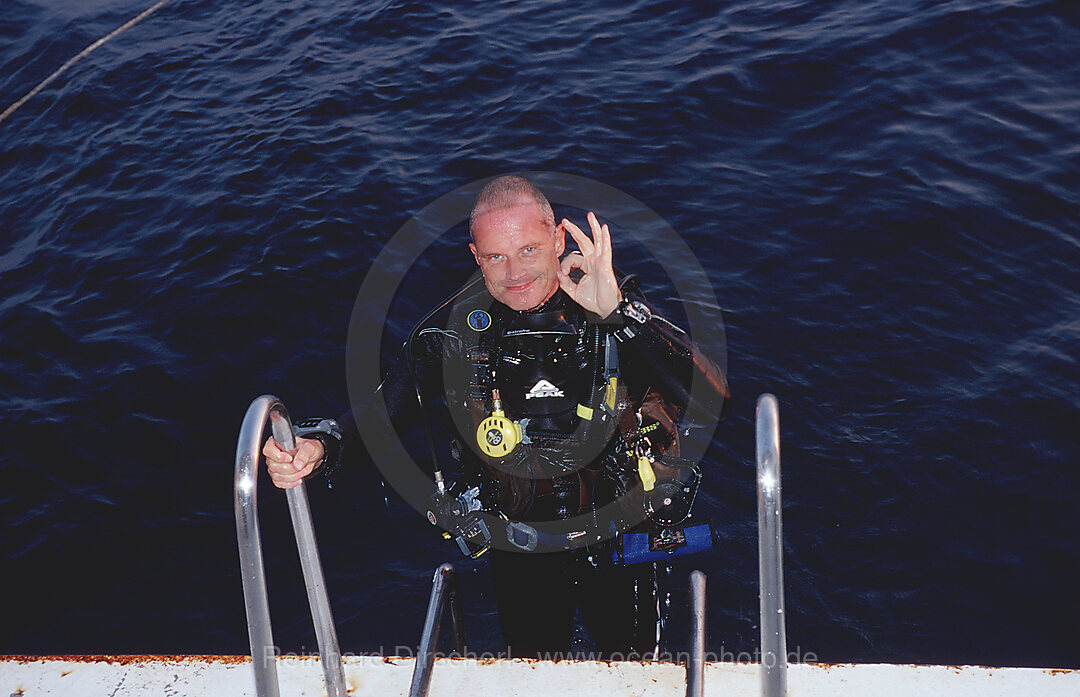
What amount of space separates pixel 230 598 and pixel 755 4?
27.8 ft

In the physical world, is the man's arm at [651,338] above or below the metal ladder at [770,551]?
above

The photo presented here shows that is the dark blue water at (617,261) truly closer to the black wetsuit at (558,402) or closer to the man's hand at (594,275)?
the black wetsuit at (558,402)

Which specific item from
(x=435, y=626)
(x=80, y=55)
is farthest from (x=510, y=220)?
(x=80, y=55)

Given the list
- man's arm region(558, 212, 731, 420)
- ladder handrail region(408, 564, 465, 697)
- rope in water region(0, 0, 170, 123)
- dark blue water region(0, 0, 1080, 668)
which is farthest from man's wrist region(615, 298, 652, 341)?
rope in water region(0, 0, 170, 123)

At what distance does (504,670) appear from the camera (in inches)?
105

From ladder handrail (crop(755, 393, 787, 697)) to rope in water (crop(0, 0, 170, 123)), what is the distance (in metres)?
10.4

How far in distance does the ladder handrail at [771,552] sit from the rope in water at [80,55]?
34.0 ft

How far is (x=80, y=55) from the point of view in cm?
1066

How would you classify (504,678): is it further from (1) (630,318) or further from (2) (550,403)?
(1) (630,318)

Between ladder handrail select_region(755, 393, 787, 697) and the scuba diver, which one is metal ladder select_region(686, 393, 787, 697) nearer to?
ladder handrail select_region(755, 393, 787, 697)

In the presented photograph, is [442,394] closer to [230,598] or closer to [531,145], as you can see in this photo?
[230,598]

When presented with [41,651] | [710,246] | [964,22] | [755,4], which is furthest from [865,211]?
[41,651]

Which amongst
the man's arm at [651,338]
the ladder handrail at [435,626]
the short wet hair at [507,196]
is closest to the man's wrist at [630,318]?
the man's arm at [651,338]

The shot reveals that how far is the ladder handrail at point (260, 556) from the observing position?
193 cm
